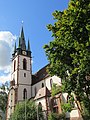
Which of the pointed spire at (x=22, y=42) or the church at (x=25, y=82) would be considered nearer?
the church at (x=25, y=82)

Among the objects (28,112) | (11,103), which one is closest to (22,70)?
(11,103)

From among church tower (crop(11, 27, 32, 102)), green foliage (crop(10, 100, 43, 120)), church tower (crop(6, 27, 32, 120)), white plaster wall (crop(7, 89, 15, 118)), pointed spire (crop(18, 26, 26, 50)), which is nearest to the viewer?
green foliage (crop(10, 100, 43, 120))

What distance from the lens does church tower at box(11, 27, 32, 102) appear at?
51594mm

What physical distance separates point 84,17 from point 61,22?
8.40 ft

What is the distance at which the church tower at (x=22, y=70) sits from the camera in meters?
51.6

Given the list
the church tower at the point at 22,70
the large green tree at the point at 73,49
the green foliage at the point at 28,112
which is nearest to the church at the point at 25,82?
the church tower at the point at 22,70

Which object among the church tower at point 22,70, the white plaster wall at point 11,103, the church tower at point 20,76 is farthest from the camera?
the church tower at point 22,70

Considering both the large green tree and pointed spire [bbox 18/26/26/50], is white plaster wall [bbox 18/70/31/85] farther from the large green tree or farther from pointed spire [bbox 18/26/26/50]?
the large green tree

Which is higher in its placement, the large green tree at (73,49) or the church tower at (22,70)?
the church tower at (22,70)

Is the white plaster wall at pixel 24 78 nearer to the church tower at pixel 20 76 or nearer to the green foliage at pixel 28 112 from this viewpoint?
the church tower at pixel 20 76

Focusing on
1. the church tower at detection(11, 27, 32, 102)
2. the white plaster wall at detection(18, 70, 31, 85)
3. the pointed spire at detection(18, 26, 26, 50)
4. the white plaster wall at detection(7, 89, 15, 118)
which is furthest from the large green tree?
the pointed spire at detection(18, 26, 26, 50)

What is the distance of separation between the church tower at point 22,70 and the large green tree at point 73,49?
103 feet

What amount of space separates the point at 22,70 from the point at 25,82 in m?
3.30

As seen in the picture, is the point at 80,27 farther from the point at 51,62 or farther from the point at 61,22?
the point at 51,62
